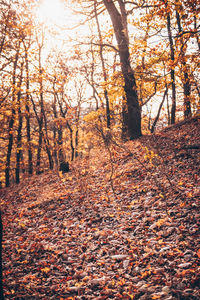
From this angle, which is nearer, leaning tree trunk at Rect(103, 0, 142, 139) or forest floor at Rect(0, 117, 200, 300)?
forest floor at Rect(0, 117, 200, 300)

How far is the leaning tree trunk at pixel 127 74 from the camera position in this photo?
1089 cm

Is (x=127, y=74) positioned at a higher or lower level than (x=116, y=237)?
higher

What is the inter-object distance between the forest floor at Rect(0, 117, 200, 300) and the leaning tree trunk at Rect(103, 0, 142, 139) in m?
3.22

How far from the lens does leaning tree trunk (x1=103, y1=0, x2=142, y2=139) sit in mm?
10891

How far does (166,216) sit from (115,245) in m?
1.50

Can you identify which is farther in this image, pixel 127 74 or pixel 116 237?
pixel 127 74

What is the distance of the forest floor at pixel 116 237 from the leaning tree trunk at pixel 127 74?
3.22 meters

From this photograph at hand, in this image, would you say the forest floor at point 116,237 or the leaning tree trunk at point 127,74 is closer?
the forest floor at point 116,237

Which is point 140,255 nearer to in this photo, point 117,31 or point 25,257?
point 25,257

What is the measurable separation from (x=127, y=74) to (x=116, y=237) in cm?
861

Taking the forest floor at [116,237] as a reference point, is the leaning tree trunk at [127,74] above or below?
above

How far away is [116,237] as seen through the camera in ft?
16.3

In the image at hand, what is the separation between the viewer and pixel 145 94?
1556 cm

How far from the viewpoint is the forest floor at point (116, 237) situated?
3.63 metres
